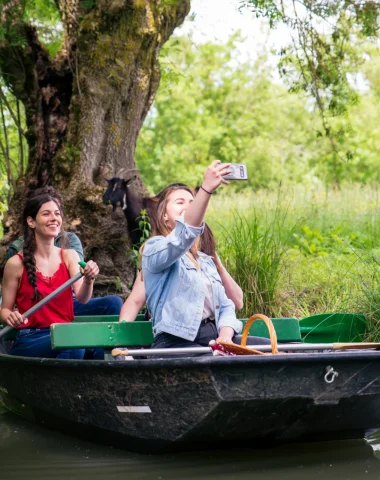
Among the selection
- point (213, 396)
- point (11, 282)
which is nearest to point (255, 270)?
point (11, 282)

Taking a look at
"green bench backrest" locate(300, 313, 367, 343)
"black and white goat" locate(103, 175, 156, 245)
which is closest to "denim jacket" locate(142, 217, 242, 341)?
"green bench backrest" locate(300, 313, 367, 343)

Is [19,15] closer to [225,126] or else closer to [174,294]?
[174,294]

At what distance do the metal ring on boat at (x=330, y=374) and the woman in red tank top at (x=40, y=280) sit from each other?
184 centimetres

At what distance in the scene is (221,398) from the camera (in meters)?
4.30

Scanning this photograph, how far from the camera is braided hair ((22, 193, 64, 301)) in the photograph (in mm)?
5727

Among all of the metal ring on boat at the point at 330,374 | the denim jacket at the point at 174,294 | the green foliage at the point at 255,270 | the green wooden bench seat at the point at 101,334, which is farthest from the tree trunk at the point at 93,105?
the metal ring on boat at the point at 330,374

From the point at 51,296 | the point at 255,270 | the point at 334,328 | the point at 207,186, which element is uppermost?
the point at 207,186

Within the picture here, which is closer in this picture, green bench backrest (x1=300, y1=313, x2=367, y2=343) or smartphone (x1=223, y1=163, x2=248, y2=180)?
smartphone (x1=223, y1=163, x2=248, y2=180)

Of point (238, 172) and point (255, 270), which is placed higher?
point (238, 172)

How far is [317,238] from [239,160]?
757 inches

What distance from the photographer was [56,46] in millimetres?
11094

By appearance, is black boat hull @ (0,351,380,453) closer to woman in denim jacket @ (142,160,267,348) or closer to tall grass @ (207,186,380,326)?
woman in denim jacket @ (142,160,267,348)

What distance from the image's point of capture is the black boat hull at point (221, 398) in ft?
14.1

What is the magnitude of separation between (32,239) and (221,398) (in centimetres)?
217
